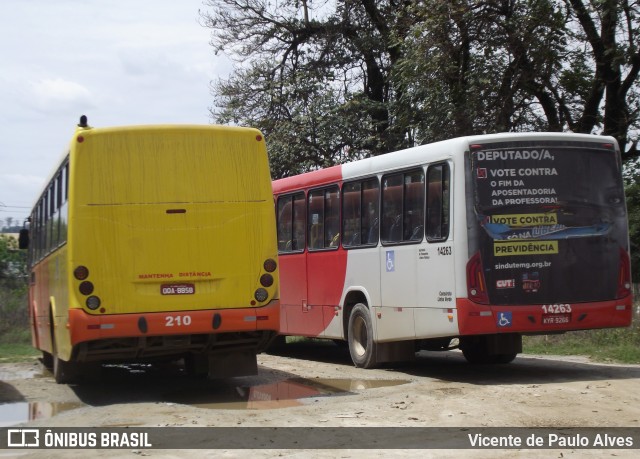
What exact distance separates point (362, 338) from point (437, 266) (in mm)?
2895

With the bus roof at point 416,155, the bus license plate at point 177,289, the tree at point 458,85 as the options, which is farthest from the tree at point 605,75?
the bus license plate at point 177,289

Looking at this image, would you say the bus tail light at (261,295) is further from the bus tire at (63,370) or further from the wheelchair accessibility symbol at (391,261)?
the bus tire at (63,370)

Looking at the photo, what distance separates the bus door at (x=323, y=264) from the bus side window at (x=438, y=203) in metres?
2.93

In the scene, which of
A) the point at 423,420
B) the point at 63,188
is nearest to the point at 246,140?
the point at 63,188

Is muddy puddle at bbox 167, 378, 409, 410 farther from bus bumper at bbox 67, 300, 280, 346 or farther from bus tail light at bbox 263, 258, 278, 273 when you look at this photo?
bus tail light at bbox 263, 258, 278, 273

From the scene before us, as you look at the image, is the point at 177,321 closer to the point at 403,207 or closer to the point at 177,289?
the point at 177,289

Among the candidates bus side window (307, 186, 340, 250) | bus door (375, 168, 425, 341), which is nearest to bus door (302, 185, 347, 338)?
bus side window (307, 186, 340, 250)

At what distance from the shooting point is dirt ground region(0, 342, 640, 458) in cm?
962

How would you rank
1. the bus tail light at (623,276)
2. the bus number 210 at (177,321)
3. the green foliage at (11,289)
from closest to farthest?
1. the bus number 210 at (177,321)
2. the bus tail light at (623,276)
3. the green foliage at (11,289)

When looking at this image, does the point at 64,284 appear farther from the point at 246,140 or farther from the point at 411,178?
the point at 411,178

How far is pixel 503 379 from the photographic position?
43.7ft

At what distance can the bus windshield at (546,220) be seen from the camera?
41.5 ft

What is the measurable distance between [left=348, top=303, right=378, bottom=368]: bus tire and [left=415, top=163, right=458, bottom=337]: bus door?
60.0 inches

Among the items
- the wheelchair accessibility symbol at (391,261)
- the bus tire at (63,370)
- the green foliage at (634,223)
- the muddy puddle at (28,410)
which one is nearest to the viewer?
the muddy puddle at (28,410)
